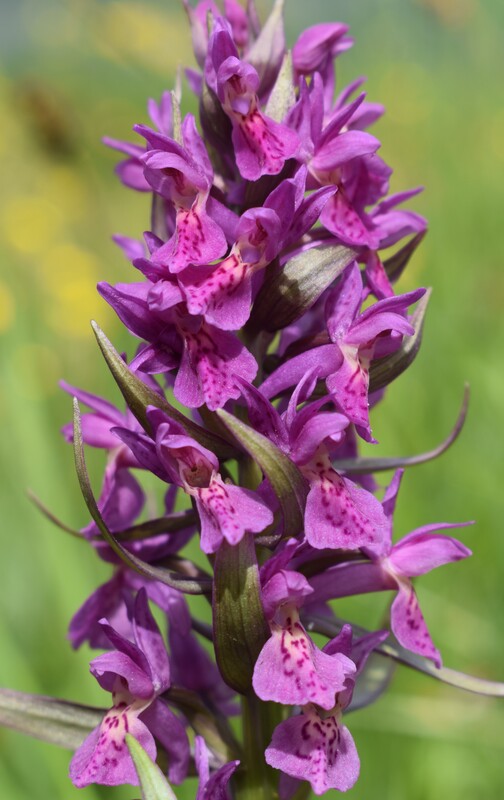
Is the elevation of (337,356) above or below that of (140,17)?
below

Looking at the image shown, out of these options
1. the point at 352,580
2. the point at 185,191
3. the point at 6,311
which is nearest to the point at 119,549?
the point at 352,580

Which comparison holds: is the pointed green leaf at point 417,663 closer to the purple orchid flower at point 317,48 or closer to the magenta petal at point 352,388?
the magenta petal at point 352,388

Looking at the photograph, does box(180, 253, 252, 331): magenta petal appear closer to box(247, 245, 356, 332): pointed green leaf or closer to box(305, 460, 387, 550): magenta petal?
box(247, 245, 356, 332): pointed green leaf

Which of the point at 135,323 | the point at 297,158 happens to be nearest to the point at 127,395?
the point at 135,323

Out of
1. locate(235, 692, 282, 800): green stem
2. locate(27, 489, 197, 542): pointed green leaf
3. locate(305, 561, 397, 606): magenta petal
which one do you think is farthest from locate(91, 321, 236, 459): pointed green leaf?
locate(235, 692, 282, 800): green stem

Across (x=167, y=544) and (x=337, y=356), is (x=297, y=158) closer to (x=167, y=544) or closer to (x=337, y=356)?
(x=337, y=356)

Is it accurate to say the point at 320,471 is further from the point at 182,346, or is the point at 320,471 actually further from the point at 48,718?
the point at 48,718
